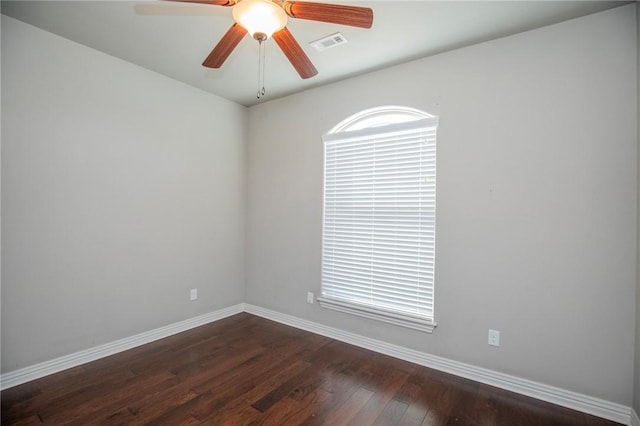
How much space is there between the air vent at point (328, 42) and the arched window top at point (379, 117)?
0.74 metres

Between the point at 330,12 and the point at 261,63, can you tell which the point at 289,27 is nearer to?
the point at 261,63

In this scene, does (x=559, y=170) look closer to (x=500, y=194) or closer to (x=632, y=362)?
(x=500, y=194)

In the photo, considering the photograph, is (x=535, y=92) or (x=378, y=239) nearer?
(x=535, y=92)

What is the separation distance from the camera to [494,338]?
2.40m

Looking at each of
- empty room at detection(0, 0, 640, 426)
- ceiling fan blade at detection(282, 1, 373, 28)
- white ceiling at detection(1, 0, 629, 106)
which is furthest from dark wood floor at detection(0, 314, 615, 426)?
white ceiling at detection(1, 0, 629, 106)

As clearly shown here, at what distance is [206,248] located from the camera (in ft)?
11.9

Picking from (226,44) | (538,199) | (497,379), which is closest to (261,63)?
(226,44)

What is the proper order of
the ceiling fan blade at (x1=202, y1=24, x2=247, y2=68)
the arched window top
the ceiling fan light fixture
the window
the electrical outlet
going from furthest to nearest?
the arched window top < the window < the electrical outlet < the ceiling fan blade at (x1=202, y1=24, x2=247, y2=68) < the ceiling fan light fixture

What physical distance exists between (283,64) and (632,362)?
3386mm

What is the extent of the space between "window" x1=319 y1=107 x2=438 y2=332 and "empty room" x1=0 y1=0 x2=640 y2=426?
2 cm

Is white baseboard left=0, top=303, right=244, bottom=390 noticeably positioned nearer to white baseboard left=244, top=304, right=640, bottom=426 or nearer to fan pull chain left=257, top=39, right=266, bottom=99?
white baseboard left=244, top=304, right=640, bottom=426

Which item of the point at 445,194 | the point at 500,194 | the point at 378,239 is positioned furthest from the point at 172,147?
the point at 500,194

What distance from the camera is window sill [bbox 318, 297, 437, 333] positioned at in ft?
8.81

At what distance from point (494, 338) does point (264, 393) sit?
1.78 m
